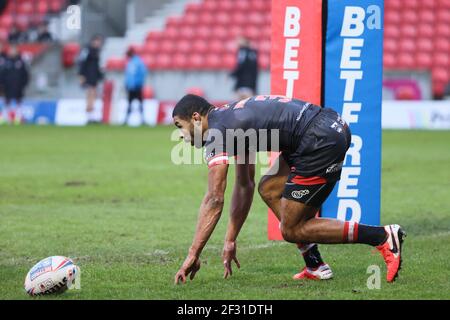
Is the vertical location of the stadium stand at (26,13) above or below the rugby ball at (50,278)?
above

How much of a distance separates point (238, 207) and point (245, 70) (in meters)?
20.4

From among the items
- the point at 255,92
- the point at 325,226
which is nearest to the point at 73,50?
the point at 255,92

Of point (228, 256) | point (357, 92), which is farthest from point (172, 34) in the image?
point (228, 256)

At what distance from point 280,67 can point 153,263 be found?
2.34m

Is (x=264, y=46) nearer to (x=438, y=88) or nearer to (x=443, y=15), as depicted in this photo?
(x=443, y=15)

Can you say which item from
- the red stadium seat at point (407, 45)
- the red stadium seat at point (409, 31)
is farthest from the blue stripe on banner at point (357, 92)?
the red stadium seat at point (409, 31)

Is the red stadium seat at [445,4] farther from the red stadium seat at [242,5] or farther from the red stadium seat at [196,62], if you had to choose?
the red stadium seat at [196,62]

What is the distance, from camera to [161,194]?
14086 millimetres

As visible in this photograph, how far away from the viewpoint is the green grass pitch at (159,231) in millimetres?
7461

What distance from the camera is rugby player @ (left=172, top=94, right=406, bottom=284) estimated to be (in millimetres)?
7188

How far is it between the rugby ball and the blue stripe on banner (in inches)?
129

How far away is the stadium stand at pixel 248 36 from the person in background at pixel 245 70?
3348 mm

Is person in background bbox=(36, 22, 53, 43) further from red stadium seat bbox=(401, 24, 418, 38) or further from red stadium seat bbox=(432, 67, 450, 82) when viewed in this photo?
red stadium seat bbox=(432, 67, 450, 82)

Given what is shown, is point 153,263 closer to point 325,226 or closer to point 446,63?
point 325,226
